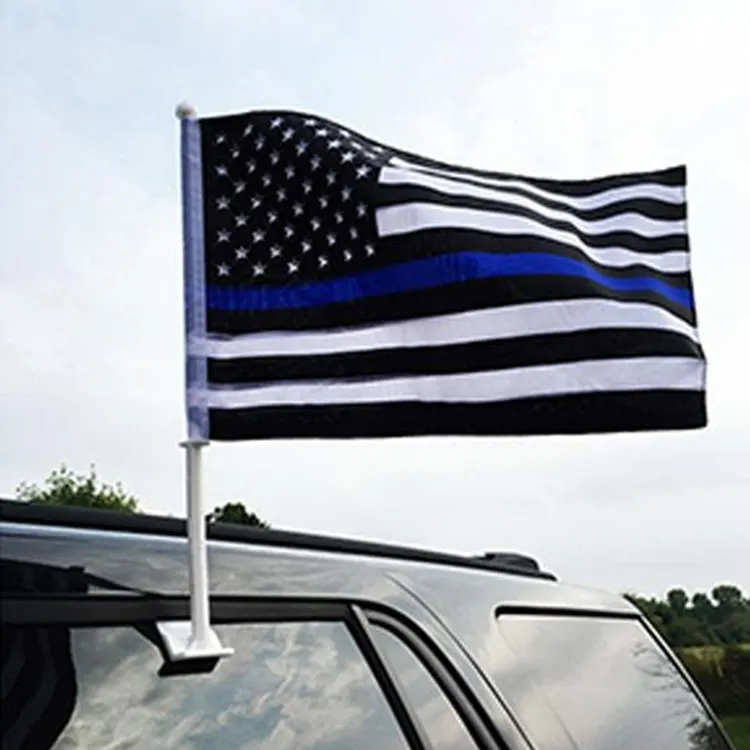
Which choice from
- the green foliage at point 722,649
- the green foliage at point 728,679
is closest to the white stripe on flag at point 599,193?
the green foliage at point 722,649

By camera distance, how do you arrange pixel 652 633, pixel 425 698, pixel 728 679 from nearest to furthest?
pixel 425 698 → pixel 652 633 → pixel 728 679

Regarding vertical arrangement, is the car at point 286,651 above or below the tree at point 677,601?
below

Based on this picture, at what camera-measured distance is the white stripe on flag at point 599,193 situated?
9.83 ft

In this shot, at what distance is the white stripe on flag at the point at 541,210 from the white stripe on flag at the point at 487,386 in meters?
0.44

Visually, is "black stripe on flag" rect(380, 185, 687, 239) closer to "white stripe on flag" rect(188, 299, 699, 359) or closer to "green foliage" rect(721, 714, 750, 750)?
"white stripe on flag" rect(188, 299, 699, 359)

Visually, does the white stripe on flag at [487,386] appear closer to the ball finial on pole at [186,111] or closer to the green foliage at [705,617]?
the ball finial on pole at [186,111]

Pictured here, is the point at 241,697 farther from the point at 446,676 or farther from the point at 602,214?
the point at 602,214

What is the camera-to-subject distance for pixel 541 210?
9.75 feet

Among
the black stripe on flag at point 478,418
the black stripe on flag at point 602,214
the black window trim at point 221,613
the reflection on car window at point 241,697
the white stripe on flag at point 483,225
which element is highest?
the black stripe on flag at point 602,214

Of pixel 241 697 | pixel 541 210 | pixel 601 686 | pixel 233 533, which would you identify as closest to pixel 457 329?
pixel 541 210

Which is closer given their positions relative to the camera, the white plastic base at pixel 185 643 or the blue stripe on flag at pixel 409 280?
the white plastic base at pixel 185 643

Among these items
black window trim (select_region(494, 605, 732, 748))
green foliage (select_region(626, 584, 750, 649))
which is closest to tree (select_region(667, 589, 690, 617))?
green foliage (select_region(626, 584, 750, 649))

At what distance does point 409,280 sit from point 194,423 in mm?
622

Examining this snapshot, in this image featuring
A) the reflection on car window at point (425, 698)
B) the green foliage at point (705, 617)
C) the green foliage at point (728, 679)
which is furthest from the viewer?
the green foliage at point (728, 679)
